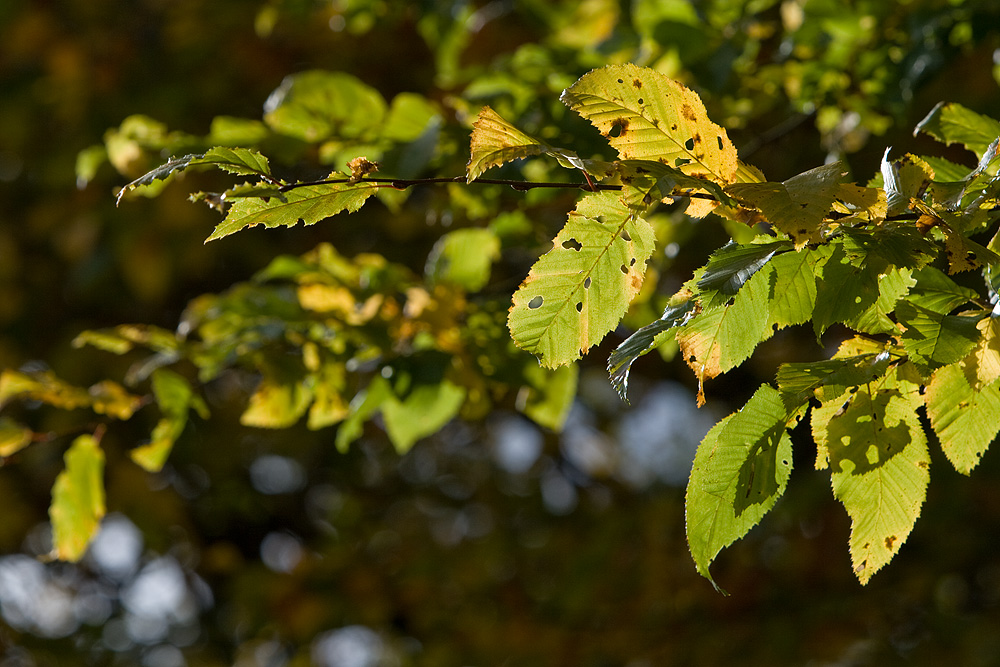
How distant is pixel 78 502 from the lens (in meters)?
1.37

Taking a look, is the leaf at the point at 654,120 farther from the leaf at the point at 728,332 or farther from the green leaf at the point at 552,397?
the green leaf at the point at 552,397

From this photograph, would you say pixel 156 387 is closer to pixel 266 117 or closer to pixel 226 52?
pixel 266 117

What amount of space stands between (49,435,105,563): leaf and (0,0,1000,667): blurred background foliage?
1.72 feet

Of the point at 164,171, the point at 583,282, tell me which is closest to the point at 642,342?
the point at 583,282

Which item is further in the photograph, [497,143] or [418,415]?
[418,415]

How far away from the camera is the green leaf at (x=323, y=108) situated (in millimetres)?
1377

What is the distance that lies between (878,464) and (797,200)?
249 mm

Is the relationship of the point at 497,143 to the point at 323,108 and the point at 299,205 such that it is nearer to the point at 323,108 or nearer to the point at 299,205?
the point at 299,205

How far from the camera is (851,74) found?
1509 mm

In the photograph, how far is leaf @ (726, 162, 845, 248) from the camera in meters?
0.62

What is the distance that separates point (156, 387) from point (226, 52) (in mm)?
1956

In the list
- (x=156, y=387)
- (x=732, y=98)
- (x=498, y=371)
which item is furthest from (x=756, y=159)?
(x=156, y=387)

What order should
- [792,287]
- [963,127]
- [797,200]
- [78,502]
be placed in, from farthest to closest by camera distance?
1. [78,502]
2. [963,127]
3. [792,287]
4. [797,200]

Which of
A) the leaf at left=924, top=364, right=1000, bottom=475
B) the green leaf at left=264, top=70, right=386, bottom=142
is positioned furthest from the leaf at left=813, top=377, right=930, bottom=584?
the green leaf at left=264, top=70, right=386, bottom=142
